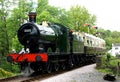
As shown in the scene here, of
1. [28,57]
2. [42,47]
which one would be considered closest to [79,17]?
[42,47]

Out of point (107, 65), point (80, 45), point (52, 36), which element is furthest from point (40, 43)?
point (80, 45)

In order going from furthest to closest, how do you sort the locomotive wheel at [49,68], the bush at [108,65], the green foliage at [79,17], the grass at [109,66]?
the green foliage at [79,17]
the bush at [108,65]
the grass at [109,66]
the locomotive wheel at [49,68]

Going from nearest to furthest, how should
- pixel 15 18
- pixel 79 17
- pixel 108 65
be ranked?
pixel 108 65 < pixel 15 18 < pixel 79 17

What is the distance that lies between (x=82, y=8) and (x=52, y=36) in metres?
46.5

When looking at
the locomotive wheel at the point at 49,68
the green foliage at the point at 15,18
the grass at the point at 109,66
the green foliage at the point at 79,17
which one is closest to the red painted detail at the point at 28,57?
the locomotive wheel at the point at 49,68

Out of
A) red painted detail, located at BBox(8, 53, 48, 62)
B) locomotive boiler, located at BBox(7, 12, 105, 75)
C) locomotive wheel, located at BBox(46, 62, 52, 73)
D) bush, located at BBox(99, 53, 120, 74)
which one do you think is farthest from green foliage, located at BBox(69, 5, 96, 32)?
red painted detail, located at BBox(8, 53, 48, 62)

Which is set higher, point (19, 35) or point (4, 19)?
point (4, 19)

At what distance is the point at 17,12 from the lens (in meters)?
48.3

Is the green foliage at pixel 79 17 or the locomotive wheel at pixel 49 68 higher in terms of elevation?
the green foliage at pixel 79 17

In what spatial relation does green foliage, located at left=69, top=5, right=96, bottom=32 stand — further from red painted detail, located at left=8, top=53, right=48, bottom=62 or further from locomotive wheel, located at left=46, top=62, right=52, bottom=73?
red painted detail, located at left=8, top=53, right=48, bottom=62

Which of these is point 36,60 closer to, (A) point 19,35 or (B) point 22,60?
(B) point 22,60

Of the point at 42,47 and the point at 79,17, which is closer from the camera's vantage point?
the point at 42,47

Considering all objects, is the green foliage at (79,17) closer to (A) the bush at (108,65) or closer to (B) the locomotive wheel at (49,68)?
(A) the bush at (108,65)

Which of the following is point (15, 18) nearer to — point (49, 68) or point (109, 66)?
point (109, 66)
